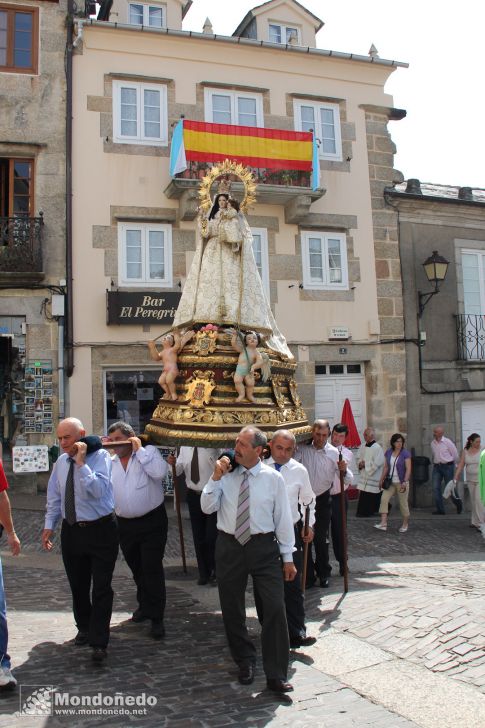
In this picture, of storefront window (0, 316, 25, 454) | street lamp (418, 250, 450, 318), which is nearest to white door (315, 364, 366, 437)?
street lamp (418, 250, 450, 318)

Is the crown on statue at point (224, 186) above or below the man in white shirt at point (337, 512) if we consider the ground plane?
above

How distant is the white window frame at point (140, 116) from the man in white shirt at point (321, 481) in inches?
358

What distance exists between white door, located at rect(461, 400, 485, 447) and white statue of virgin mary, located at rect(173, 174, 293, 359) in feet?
32.8

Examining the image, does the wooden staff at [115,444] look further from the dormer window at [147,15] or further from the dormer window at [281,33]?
the dormer window at [281,33]

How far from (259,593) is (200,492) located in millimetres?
2867

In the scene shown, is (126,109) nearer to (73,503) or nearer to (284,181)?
(284,181)

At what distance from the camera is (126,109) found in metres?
14.0

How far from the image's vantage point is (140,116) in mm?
14078

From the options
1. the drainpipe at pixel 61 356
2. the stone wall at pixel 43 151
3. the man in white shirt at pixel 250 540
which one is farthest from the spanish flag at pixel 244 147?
the man in white shirt at pixel 250 540

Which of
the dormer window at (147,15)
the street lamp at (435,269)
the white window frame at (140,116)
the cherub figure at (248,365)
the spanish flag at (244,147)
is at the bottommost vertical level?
the cherub figure at (248,365)

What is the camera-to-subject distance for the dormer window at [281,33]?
1594 centimetres

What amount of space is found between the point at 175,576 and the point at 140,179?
888cm

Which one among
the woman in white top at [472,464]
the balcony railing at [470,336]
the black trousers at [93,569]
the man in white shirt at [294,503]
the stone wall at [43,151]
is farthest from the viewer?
the balcony railing at [470,336]

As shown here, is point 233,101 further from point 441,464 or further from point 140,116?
point 441,464
